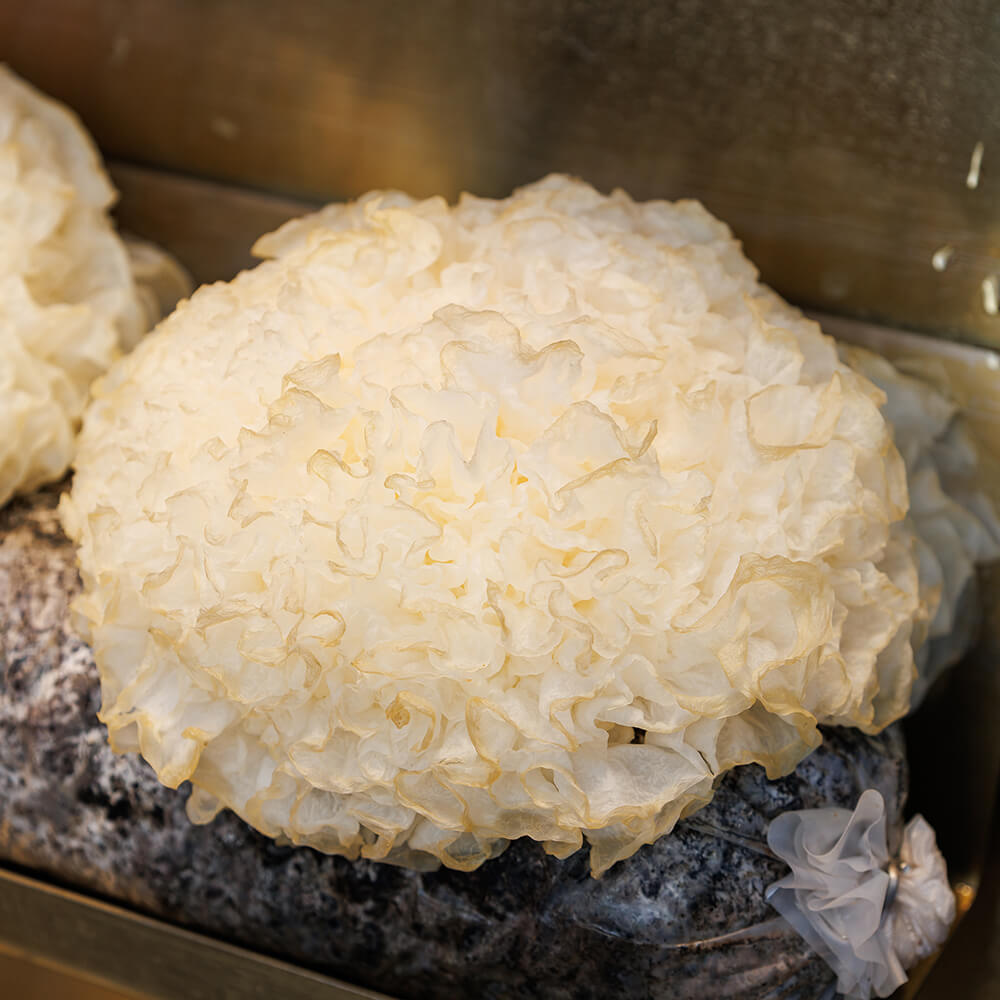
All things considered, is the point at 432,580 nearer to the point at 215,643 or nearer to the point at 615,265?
the point at 215,643

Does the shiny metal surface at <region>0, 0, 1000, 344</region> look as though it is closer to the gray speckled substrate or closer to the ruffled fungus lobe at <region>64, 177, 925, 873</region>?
the ruffled fungus lobe at <region>64, 177, 925, 873</region>

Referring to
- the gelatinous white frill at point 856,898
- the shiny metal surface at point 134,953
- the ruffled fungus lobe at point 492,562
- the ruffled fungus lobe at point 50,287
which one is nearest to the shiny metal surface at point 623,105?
the ruffled fungus lobe at point 50,287

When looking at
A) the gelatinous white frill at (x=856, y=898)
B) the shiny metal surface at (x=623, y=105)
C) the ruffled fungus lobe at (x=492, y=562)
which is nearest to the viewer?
the ruffled fungus lobe at (x=492, y=562)

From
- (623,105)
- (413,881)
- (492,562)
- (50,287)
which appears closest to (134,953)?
(413,881)

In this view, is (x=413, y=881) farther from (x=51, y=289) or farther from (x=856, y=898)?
(x=51, y=289)

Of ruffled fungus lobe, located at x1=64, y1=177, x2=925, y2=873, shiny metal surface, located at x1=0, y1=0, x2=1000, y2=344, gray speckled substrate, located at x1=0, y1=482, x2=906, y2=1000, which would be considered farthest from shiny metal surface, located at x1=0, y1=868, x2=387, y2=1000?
shiny metal surface, located at x1=0, y1=0, x2=1000, y2=344

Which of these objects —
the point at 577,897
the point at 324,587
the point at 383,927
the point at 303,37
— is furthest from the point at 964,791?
the point at 303,37

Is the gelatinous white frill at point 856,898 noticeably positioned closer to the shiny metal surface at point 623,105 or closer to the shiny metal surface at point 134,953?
the shiny metal surface at point 134,953
